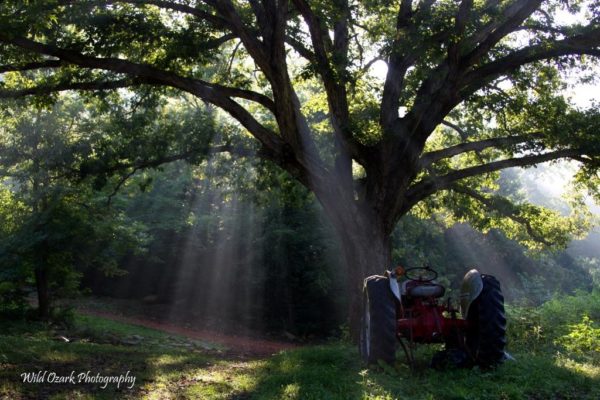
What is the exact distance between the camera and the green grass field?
6109 millimetres

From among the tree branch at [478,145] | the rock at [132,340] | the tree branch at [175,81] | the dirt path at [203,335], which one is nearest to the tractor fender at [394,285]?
the tree branch at [175,81]

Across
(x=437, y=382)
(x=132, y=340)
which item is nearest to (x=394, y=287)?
(x=437, y=382)

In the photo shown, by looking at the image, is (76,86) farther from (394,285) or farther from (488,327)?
(488,327)

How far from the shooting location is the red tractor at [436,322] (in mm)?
7023

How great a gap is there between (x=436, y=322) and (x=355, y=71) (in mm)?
7514

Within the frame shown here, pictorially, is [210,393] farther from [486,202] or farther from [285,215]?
[285,215]

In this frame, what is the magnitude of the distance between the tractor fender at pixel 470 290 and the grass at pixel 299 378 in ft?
2.83

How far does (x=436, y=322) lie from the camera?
7.23m

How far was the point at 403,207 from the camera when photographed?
13.1 m

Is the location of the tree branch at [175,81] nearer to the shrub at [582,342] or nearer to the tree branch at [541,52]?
the tree branch at [541,52]

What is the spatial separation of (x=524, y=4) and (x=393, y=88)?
3439mm

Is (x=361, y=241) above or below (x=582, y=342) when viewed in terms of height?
above

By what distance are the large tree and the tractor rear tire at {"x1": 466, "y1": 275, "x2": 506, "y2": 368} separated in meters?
4.82

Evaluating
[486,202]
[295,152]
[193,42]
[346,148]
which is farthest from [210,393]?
[486,202]
